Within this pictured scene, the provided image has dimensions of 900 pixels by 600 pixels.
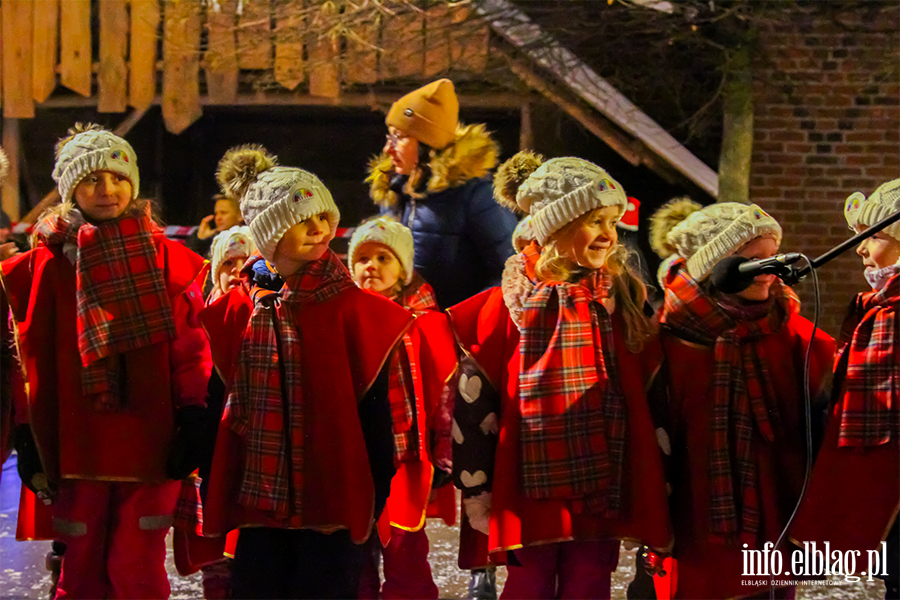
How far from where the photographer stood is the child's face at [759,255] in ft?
9.07

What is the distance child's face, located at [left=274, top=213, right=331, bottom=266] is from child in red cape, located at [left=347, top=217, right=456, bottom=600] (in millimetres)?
369

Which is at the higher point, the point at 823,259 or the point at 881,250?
the point at 881,250

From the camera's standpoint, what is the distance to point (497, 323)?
2850 millimetres

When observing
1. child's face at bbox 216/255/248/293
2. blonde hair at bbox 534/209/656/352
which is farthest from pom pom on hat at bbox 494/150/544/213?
child's face at bbox 216/255/248/293

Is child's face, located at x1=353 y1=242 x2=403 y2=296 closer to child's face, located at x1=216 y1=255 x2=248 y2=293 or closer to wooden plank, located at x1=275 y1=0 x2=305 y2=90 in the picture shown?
child's face, located at x1=216 y1=255 x2=248 y2=293

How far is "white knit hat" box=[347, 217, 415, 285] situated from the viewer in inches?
145

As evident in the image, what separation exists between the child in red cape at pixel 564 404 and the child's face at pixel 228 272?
4.68 ft

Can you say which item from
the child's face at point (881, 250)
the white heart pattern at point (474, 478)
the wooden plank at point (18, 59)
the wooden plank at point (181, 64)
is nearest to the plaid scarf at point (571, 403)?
the white heart pattern at point (474, 478)

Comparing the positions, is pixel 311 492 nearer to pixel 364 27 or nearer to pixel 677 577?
pixel 677 577

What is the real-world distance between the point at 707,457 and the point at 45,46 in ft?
19.2

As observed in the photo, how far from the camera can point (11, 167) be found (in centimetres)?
730

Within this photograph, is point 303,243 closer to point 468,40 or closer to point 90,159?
point 90,159

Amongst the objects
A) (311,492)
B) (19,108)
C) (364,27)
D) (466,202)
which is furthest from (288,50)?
(311,492)

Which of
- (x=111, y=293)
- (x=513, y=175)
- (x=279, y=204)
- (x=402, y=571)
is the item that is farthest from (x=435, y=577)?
Result: (x=279, y=204)
